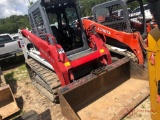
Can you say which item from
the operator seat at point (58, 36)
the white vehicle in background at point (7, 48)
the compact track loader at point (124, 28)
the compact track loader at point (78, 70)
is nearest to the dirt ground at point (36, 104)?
the compact track loader at point (78, 70)

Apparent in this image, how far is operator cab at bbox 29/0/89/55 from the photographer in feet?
17.1

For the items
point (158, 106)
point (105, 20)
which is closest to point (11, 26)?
point (105, 20)

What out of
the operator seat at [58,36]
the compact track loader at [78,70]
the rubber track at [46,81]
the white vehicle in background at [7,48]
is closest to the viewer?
the compact track loader at [78,70]

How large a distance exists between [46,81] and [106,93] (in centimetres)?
137

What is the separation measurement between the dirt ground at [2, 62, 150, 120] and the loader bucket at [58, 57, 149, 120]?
156 millimetres

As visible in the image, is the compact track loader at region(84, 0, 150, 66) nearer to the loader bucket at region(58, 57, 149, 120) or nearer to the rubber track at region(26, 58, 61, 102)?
the loader bucket at region(58, 57, 149, 120)

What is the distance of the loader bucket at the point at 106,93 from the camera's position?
3.85 metres

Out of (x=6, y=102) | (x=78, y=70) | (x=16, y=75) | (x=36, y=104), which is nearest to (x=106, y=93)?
(x=78, y=70)

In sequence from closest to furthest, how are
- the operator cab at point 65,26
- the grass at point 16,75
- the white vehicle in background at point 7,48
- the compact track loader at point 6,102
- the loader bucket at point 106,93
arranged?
the loader bucket at point 106,93
the compact track loader at point 6,102
the operator cab at point 65,26
the grass at point 16,75
the white vehicle in background at point 7,48

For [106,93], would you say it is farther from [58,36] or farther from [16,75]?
[16,75]

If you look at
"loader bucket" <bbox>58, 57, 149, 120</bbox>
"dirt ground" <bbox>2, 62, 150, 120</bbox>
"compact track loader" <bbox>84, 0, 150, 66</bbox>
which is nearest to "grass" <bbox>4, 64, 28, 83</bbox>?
"dirt ground" <bbox>2, 62, 150, 120</bbox>

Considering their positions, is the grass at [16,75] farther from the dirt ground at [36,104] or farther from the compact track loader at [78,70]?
the compact track loader at [78,70]

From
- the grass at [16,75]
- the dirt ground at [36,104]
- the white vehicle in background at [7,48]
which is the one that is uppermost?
the white vehicle in background at [7,48]

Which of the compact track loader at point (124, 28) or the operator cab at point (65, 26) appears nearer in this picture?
the operator cab at point (65, 26)
